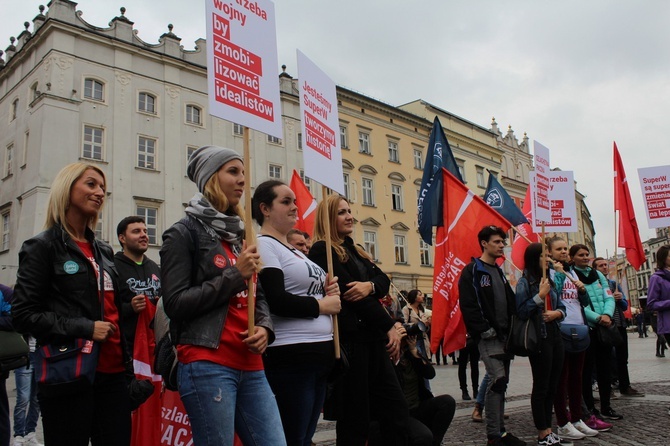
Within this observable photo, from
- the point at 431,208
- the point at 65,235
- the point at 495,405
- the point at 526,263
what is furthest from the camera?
the point at 431,208

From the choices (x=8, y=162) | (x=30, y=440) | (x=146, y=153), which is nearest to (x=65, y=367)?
(x=30, y=440)

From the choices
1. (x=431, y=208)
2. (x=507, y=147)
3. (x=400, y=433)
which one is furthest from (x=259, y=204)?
(x=507, y=147)

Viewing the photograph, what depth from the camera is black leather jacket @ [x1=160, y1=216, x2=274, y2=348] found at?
101 inches

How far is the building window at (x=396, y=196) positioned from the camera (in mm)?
38906

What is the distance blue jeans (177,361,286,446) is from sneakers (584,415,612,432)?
192 inches

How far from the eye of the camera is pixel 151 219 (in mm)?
26422

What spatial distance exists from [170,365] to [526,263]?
14.4ft

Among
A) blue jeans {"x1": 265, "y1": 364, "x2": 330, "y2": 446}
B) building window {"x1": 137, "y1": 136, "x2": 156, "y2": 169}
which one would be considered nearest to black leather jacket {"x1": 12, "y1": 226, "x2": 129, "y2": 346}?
blue jeans {"x1": 265, "y1": 364, "x2": 330, "y2": 446}

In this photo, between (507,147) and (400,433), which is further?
(507,147)

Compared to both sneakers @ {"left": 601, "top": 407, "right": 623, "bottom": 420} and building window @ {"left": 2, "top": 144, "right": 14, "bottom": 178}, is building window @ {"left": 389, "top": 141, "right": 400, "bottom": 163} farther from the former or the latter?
sneakers @ {"left": 601, "top": 407, "right": 623, "bottom": 420}

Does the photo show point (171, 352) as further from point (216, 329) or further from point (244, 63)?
point (244, 63)

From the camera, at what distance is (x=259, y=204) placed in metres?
3.61

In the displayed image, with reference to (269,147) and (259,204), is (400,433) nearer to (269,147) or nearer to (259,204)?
(259,204)

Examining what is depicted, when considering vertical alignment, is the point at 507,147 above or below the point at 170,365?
above
